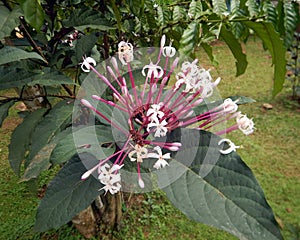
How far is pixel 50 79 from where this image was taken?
69 cm

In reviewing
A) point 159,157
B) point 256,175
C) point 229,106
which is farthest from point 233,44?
point 256,175

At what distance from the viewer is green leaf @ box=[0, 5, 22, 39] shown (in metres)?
0.62

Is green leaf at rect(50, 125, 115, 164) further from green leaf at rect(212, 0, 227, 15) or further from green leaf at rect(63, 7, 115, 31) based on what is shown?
green leaf at rect(212, 0, 227, 15)

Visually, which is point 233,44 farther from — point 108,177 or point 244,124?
point 108,177

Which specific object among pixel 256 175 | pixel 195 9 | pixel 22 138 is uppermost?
pixel 195 9

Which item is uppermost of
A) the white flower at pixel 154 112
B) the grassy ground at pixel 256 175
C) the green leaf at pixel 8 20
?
the green leaf at pixel 8 20

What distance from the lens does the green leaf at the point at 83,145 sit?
0.53 metres

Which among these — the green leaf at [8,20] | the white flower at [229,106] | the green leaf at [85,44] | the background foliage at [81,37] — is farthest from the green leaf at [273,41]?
the green leaf at [8,20]

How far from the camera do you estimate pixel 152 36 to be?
3.22ft

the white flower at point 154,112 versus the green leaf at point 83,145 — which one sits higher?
the white flower at point 154,112

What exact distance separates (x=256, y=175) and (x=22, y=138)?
1.61m

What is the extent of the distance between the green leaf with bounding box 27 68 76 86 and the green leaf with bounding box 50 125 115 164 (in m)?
0.15

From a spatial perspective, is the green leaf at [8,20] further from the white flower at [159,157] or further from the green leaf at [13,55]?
the white flower at [159,157]

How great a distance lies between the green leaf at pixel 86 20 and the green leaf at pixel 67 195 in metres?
0.31
